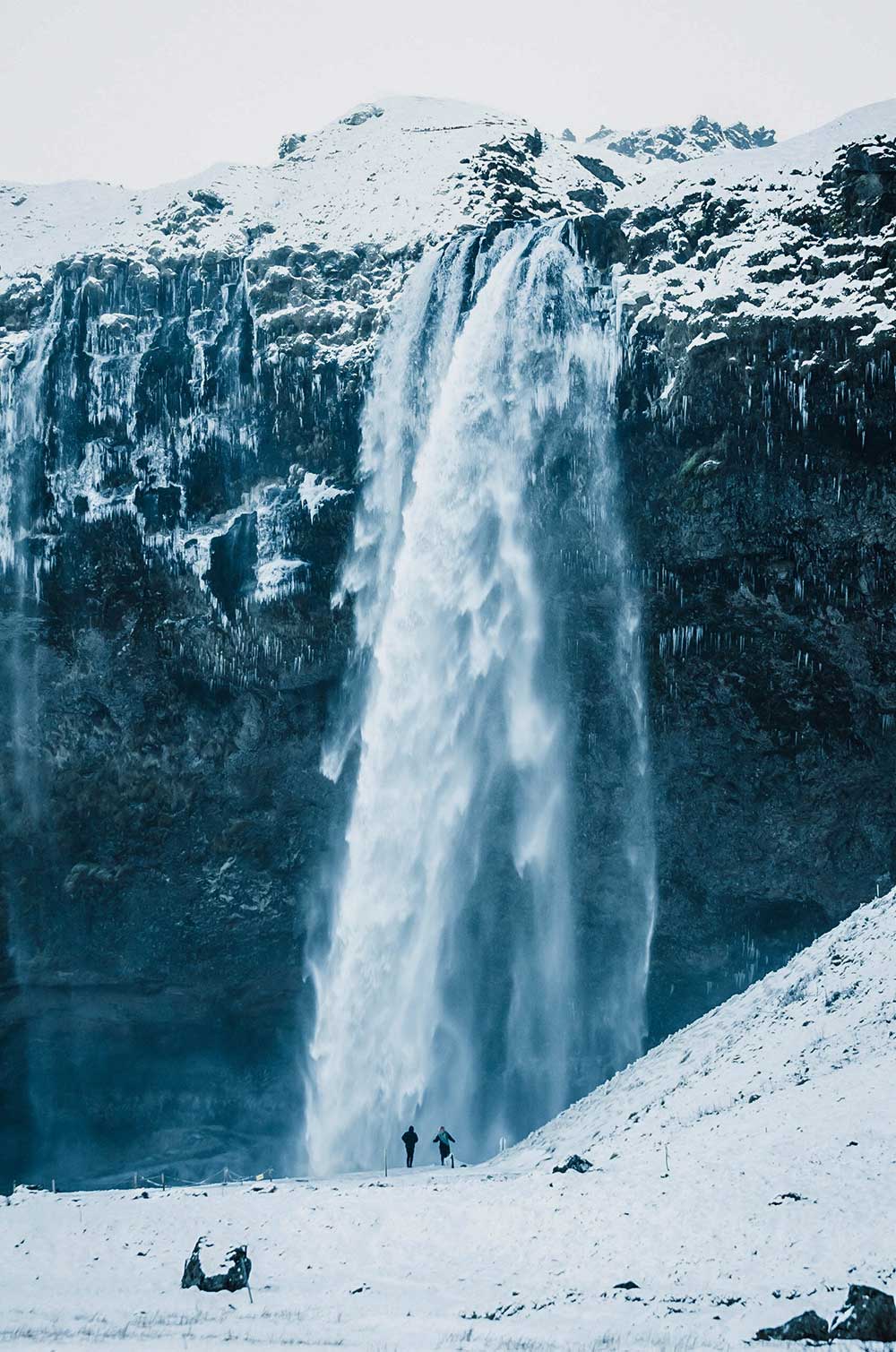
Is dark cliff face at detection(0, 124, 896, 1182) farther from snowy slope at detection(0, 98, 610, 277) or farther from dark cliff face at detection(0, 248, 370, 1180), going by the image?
snowy slope at detection(0, 98, 610, 277)

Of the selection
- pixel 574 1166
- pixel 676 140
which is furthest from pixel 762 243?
pixel 676 140

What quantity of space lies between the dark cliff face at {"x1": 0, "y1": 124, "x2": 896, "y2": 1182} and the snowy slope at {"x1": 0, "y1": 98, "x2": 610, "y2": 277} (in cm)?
195

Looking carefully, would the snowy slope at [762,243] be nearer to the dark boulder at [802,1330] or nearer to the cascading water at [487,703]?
the cascading water at [487,703]

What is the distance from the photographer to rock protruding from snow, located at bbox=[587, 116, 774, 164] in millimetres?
82875

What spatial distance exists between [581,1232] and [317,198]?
40.3 m

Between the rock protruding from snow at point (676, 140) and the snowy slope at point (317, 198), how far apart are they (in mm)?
31610

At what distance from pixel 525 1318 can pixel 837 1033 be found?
30.1 ft

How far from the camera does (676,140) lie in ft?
277

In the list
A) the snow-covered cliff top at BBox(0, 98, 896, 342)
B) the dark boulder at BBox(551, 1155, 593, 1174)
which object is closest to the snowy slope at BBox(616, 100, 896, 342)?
the snow-covered cliff top at BBox(0, 98, 896, 342)

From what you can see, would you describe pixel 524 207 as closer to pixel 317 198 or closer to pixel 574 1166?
pixel 317 198

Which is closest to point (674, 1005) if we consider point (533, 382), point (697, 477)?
point (697, 477)

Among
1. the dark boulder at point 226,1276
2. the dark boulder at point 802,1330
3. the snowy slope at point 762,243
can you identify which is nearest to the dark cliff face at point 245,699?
the snowy slope at point 762,243

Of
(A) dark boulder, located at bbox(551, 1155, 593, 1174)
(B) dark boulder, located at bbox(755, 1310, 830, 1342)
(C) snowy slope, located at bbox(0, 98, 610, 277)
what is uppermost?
(C) snowy slope, located at bbox(0, 98, 610, 277)

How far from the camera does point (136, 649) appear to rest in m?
43.9
